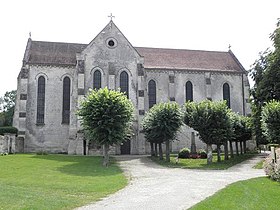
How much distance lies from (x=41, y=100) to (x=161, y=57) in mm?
18993

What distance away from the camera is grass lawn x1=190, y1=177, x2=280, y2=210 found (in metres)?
10.5

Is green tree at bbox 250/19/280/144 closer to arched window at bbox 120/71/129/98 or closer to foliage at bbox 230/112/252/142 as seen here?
foliage at bbox 230/112/252/142

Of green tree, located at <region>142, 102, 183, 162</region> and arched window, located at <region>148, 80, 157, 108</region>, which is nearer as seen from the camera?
green tree, located at <region>142, 102, 183, 162</region>

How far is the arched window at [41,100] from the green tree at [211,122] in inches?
870

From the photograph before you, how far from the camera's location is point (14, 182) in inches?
666

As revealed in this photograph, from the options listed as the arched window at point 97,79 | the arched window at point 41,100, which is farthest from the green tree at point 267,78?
→ the arched window at point 41,100

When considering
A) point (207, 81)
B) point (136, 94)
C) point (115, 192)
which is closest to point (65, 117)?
point (136, 94)

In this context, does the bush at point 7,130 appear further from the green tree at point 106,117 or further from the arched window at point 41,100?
the green tree at point 106,117

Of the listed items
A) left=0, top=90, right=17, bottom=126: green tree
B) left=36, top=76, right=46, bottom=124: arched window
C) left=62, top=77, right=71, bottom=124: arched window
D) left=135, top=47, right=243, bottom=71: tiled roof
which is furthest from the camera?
left=0, top=90, right=17, bottom=126: green tree

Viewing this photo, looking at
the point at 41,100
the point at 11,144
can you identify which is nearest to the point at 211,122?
the point at 11,144

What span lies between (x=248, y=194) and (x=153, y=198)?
3.83 m

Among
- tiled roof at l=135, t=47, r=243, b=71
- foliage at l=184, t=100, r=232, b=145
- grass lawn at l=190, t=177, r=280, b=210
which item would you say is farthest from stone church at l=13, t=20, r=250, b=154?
grass lawn at l=190, t=177, r=280, b=210

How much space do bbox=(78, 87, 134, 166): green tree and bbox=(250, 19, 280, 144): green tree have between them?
647 inches

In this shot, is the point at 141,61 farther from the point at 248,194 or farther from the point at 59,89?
the point at 248,194
